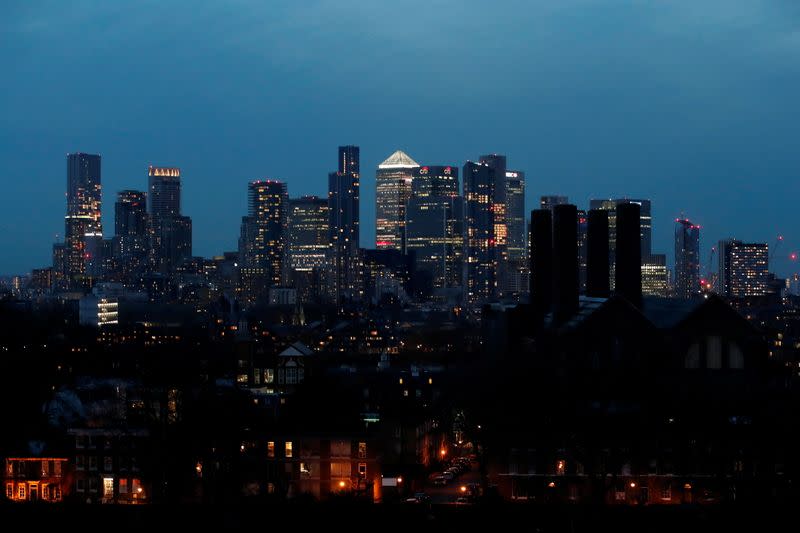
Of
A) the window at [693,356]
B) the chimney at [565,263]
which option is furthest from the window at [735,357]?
the chimney at [565,263]

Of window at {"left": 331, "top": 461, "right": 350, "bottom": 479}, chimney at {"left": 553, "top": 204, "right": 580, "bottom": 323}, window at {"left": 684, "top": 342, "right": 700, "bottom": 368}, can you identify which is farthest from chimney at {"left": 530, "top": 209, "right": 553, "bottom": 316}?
window at {"left": 331, "top": 461, "right": 350, "bottom": 479}

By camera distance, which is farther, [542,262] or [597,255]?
[597,255]

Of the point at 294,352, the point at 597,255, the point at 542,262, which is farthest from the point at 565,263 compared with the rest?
the point at 294,352

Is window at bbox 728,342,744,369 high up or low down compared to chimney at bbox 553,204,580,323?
down

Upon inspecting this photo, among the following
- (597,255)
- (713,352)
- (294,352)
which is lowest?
(294,352)

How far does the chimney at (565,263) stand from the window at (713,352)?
9.01 metres

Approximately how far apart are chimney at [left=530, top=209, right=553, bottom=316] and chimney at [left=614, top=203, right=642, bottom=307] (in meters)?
4.68

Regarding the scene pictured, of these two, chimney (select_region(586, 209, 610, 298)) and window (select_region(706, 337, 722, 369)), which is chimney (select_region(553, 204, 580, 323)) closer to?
chimney (select_region(586, 209, 610, 298))

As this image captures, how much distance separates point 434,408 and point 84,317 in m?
125

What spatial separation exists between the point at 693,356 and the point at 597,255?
53.7 feet

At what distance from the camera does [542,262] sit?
78.9m

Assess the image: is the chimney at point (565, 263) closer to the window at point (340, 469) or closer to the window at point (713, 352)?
the window at point (713, 352)

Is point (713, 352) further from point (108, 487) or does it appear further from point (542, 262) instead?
point (108, 487)

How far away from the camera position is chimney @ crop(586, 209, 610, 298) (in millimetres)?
77438
